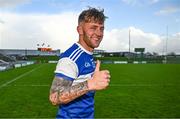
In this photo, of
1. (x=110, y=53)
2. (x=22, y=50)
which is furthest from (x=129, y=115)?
(x=22, y=50)

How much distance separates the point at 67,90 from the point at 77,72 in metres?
0.30

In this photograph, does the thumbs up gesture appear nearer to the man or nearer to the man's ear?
the man

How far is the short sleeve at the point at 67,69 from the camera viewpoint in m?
4.12

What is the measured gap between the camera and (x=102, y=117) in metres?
13.5

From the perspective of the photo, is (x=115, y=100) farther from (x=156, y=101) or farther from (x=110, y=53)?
(x=110, y=53)

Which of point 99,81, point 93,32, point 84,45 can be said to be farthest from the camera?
point 84,45

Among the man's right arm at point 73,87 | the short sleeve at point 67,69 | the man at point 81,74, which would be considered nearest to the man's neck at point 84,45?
the man at point 81,74

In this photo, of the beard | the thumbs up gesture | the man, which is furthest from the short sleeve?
the beard

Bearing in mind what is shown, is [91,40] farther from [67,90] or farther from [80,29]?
[67,90]

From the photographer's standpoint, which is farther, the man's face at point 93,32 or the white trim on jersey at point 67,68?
the man's face at point 93,32

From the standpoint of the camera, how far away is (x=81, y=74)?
4352 millimetres

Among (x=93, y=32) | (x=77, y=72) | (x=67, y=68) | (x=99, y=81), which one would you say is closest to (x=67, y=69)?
(x=67, y=68)

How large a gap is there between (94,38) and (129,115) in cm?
983

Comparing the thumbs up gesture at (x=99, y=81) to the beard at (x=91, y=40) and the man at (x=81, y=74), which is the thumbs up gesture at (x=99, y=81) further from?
the beard at (x=91, y=40)
